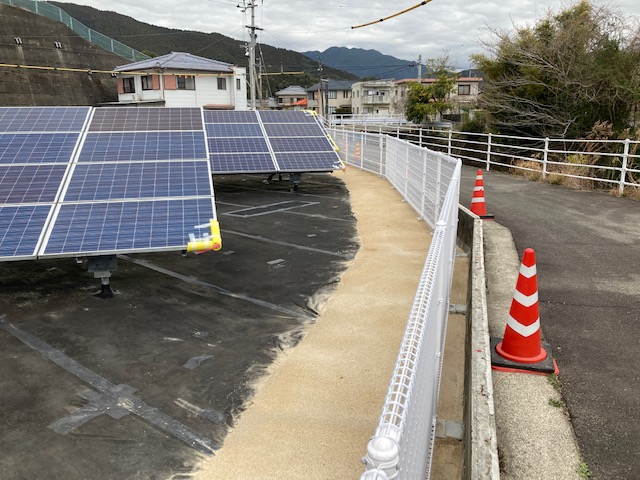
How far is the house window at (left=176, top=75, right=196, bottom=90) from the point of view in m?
41.7

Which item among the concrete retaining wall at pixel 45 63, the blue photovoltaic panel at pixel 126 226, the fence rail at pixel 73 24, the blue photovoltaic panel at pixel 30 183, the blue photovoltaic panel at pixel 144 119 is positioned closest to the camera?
the blue photovoltaic panel at pixel 126 226

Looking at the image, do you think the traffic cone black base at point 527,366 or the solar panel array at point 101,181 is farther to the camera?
the solar panel array at point 101,181

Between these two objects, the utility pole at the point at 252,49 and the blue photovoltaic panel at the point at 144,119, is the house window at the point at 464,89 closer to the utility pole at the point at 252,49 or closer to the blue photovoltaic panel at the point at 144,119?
the utility pole at the point at 252,49

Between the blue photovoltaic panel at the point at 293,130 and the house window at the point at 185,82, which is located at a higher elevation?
the house window at the point at 185,82

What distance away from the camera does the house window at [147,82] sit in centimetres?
4091

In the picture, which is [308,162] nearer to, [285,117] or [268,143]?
[268,143]

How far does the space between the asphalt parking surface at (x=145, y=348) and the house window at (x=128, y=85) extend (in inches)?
1544

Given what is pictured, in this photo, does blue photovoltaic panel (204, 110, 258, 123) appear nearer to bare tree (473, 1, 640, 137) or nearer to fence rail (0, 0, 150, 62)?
bare tree (473, 1, 640, 137)

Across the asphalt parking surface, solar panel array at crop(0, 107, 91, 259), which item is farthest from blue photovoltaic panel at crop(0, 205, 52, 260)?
the asphalt parking surface

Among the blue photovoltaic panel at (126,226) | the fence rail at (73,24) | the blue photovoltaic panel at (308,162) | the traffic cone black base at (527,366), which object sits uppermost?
the fence rail at (73,24)

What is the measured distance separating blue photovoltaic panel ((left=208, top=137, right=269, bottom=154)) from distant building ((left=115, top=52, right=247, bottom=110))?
98.2 feet

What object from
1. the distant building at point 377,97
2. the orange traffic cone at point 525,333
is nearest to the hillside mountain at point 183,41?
the distant building at point 377,97

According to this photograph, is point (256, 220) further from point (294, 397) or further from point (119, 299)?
point (294, 397)

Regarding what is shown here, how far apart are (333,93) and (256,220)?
85.6 m
